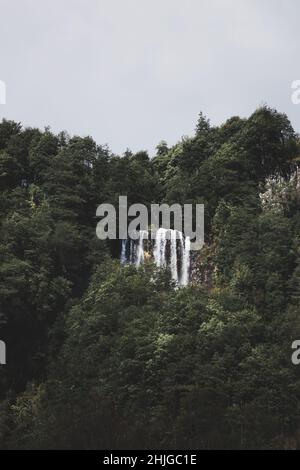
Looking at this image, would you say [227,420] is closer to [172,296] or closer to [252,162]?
[172,296]

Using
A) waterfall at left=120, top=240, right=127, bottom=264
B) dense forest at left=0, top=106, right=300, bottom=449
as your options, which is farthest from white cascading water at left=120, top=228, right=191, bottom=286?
dense forest at left=0, top=106, right=300, bottom=449

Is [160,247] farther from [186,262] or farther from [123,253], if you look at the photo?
[123,253]

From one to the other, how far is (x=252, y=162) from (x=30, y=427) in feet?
113

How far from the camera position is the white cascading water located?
71619 mm

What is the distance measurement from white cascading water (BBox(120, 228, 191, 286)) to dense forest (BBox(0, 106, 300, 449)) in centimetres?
129

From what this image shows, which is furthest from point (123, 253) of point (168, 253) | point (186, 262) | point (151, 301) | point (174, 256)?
point (151, 301)

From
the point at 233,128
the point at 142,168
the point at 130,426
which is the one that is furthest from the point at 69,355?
the point at 233,128

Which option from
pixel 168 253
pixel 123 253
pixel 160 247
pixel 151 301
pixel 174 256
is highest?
pixel 160 247

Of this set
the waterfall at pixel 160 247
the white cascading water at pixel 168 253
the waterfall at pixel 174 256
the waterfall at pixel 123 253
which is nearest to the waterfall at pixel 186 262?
the white cascading water at pixel 168 253

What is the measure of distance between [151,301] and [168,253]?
9924 millimetres

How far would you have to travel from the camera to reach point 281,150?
78.8 meters

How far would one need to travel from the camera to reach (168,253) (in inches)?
2832

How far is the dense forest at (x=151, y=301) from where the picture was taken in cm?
5253

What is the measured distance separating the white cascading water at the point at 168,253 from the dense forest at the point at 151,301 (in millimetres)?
1294
